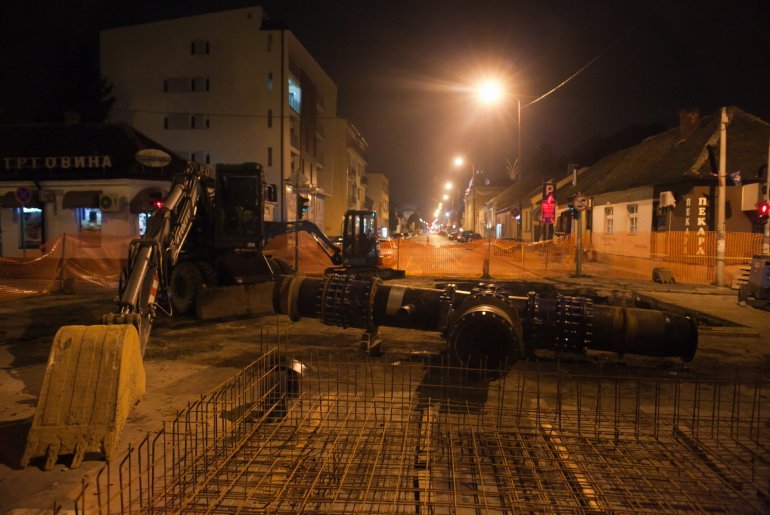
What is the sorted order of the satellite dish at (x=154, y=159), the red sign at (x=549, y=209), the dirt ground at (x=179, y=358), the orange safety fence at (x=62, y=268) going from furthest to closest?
the red sign at (x=549, y=209) < the orange safety fence at (x=62, y=268) < the satellite dish at (x=154, y=159) < the dirt ground at (x=179, y=358)

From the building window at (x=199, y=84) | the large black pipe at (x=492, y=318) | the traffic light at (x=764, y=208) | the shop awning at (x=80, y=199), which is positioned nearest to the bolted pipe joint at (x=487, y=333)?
the large black pipe at (x=492, y=318)

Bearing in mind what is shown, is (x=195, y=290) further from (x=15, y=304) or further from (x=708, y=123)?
A: (x=708, y=123)

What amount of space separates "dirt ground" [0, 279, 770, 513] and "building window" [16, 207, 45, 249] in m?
14.2

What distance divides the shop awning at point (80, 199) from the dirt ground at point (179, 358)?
12428 millimetres

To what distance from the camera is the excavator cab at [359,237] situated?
1769 cm

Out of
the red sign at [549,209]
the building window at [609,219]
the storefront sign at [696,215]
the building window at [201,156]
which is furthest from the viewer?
the building window at [201,156]

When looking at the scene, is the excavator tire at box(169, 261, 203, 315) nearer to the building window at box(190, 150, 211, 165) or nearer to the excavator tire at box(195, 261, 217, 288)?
the excavator tire at box(195, 261, 217, 288)

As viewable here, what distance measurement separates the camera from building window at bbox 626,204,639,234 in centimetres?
2686

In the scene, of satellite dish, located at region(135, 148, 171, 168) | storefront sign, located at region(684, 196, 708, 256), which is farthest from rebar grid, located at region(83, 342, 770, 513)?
storefront sign, located at region(684, 196, 708, 256)

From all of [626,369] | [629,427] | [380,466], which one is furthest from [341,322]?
[626,369]

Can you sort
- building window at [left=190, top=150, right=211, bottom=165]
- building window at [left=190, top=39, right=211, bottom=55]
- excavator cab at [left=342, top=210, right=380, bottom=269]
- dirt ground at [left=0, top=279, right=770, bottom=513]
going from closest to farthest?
1. dirt ground at [left=0, top=279, right=770, bottom=513]
2. excavator cab at [left=342, top=210, right=380, bottom=269]
3. building window at [left=190, top=39, right=211, bottom=55]
4. building window at [left=190, top=150, right=211, bottom=165]

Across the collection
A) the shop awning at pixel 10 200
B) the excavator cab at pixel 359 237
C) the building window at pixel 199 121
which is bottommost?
the excavator cab at pixel 359 237

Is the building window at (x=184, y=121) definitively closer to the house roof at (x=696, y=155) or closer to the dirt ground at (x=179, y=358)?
the dirt ground at (x=179, y=358)

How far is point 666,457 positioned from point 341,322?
406cm
